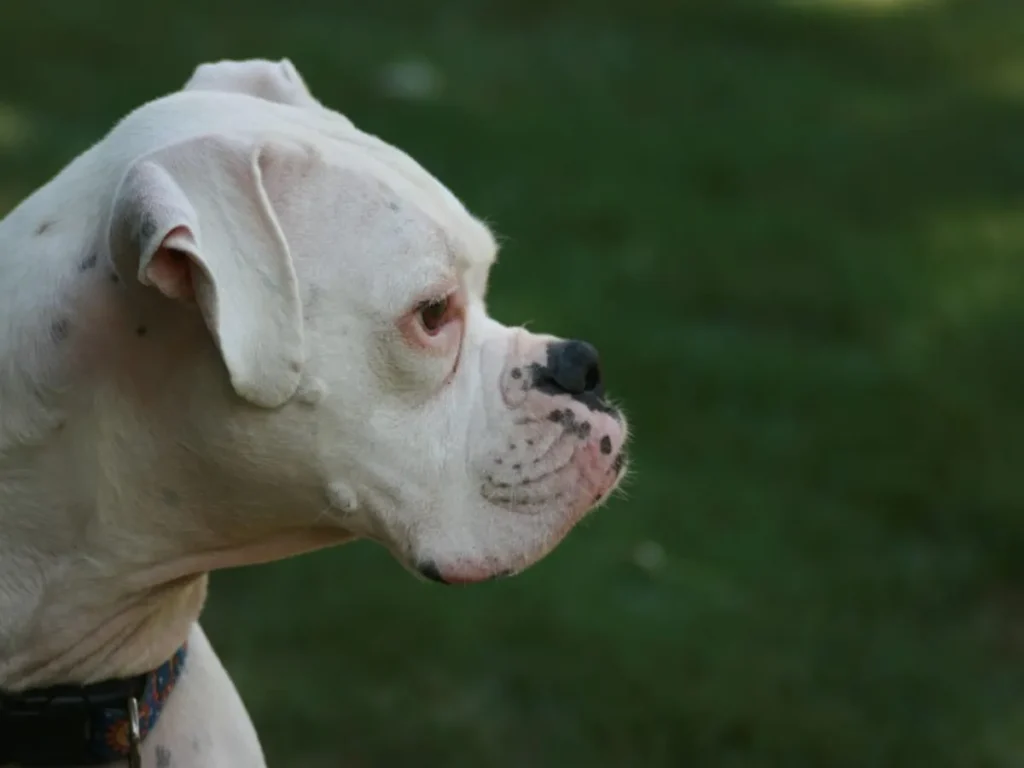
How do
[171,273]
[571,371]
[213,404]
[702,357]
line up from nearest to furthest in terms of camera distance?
[171,273]
[213,404]
[571,371]
[702,357]

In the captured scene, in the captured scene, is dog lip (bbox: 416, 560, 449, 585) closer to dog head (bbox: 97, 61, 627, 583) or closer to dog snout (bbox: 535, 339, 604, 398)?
dog head (bbox: 97, 61, 627, 583)

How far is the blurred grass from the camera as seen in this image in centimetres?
489

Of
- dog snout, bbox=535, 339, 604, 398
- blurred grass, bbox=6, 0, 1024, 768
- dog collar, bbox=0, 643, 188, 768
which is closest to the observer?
dog collar, bbox=0, 643, 188, 768

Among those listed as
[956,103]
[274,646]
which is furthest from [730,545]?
[956,103]

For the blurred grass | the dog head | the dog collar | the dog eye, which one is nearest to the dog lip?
the dog head

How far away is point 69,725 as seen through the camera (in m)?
2.58

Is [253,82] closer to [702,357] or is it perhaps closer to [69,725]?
[69,725]

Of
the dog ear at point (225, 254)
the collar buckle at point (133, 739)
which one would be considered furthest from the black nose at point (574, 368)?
the collar buckle at point (133, 739)

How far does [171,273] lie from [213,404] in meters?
0.24

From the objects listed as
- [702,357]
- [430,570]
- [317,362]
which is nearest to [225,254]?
[317,362]

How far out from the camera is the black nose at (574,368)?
9.24 feet

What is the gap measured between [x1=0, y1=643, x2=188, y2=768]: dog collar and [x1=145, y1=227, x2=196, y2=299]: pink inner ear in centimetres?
71

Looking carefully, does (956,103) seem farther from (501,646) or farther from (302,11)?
(501,646)

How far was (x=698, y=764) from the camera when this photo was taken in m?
4.64
